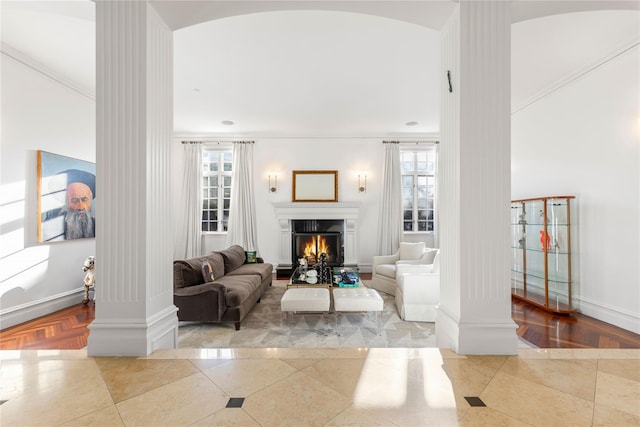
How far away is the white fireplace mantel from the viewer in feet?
20.1

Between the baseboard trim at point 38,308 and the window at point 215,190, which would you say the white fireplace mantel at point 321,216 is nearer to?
the window at point 215,190

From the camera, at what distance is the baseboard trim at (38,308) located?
308 cm

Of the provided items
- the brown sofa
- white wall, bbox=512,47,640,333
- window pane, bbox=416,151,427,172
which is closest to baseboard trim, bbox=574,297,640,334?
white wall, bbox=512,47,640,333

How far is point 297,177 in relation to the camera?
6367 mm

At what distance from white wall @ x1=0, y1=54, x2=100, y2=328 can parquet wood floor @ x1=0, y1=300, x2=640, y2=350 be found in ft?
0.94

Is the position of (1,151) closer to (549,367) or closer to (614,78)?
(549,367)

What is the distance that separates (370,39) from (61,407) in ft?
11.8

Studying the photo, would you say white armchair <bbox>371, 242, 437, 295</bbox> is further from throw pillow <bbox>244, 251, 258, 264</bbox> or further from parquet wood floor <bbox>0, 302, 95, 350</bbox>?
parquet wood floor <bbox>0, 302, 95, 350</bbox>

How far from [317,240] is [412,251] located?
79.5 inches

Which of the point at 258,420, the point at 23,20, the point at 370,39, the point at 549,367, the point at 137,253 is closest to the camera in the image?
the point at 258,420

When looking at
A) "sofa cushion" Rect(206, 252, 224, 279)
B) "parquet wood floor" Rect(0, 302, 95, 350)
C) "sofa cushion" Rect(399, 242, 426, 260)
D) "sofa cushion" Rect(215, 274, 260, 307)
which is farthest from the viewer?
"sofa cushion" Rect(399, 242, 426, 260)

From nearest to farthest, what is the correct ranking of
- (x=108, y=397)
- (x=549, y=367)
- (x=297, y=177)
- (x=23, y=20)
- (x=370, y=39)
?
(x=108, y=397)
(x=549, y=367)
(x=23, y=20)
(x=370, y=39)
(x=297, y=177)

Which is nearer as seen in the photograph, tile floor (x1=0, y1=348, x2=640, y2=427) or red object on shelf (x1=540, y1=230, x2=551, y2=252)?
tile floor (x1=0, y1=348, x2=640, y2=427)

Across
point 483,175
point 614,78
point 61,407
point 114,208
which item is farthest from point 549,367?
point 614,78
